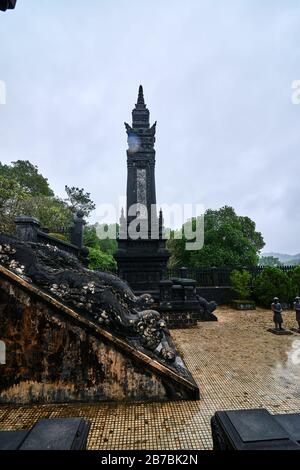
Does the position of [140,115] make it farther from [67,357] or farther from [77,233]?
[67,357]

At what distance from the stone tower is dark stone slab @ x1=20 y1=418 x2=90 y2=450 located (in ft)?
33.4

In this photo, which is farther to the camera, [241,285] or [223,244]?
[223,244]

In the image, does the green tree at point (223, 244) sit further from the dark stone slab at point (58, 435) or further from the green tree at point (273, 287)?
the dark stone slab at point (58, 435)

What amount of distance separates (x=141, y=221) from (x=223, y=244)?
46.0ft

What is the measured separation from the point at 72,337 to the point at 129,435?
154 cm

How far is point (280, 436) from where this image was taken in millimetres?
1754

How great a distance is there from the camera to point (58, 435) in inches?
69.7

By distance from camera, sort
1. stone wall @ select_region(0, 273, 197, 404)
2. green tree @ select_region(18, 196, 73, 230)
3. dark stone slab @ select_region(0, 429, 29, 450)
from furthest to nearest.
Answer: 1. green tree @ select_region(18, 196, 73, 230)
2. stone wall @ select_region(0, 273, 197, 404)
3. dark stone slab @ select_region(0, 429, 29, 450)

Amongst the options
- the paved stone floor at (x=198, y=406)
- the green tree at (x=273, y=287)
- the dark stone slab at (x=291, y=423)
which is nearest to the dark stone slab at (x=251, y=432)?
the dark stone slab at (x=291, y=423)

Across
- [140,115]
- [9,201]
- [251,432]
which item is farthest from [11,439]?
[9,201]

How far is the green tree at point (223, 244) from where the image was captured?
925 inches

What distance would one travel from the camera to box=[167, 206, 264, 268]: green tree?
23.5 metres

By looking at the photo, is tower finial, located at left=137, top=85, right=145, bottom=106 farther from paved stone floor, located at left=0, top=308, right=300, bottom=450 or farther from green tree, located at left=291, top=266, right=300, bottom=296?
paved stone floor, located at left=0, top=308, right=300, bottom=450

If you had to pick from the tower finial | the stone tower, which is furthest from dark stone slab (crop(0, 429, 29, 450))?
the tower finial
